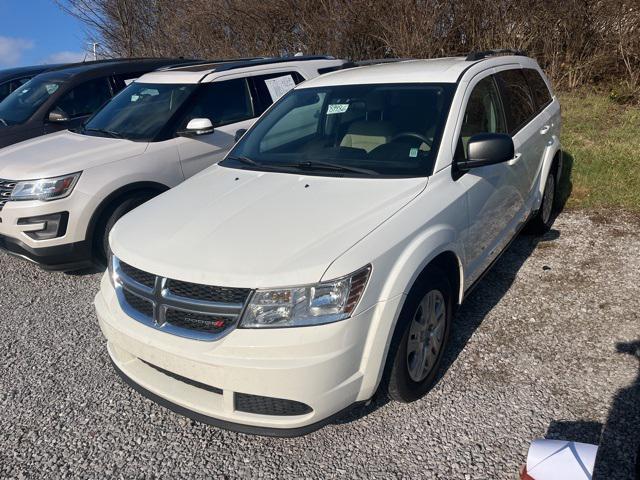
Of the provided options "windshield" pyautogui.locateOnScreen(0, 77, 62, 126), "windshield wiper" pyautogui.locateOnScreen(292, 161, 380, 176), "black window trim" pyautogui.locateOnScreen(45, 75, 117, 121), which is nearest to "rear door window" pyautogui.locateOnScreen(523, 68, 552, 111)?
"windshield wiper" pyautogui.locateOnScreen(292, 161, 380, 176)

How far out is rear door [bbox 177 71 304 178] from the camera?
17.8ft

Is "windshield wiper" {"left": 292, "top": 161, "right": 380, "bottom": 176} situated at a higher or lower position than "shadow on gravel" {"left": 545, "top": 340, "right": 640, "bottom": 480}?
higher

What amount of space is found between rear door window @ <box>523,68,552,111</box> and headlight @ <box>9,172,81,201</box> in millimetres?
4073

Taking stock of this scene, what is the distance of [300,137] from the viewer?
397 centimetres

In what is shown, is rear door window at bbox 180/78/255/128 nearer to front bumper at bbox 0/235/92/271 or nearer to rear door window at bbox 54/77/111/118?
front bumper at bbox 0/235/92/271

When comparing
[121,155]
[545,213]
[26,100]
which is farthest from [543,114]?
[26,100]

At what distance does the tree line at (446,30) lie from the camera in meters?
10.1

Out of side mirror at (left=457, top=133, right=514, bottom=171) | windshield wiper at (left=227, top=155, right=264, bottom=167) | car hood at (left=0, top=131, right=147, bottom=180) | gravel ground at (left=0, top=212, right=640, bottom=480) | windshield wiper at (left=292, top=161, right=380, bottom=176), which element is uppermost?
side mirror at (left=457, top=133, right=514, bottom=171)

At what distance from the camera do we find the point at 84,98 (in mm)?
7066

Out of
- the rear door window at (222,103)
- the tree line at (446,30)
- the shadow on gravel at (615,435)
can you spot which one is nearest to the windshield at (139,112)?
the rear door window at (222,103)

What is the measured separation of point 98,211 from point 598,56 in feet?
31.4

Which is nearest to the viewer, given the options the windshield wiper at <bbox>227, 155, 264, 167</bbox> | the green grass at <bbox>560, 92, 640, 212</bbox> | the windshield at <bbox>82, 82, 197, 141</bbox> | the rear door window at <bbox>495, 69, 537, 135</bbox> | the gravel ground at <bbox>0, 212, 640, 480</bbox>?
the gravel ground at <bbox>0, 212, 640, 480</bbox>

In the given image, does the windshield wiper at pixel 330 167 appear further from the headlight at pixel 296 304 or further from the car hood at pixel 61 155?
the car hood at pixel 61 155

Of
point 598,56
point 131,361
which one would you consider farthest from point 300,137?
point 598,56
